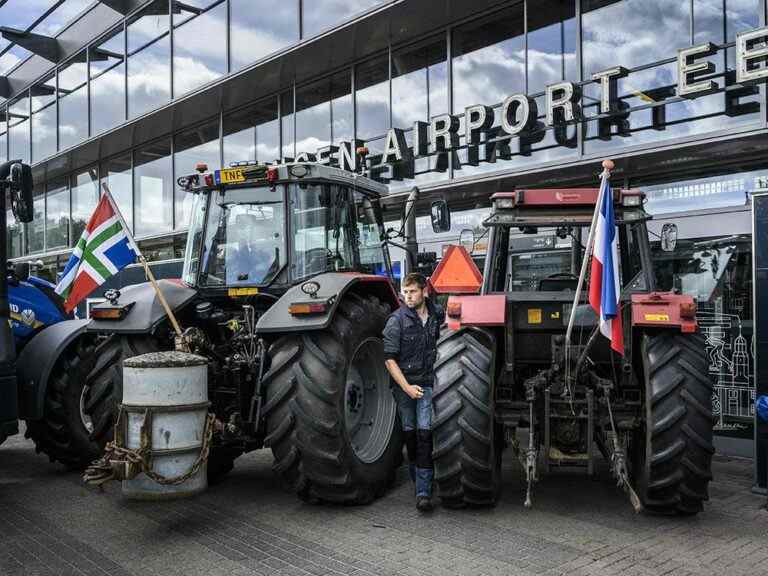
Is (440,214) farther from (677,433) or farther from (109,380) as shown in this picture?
(109,380)

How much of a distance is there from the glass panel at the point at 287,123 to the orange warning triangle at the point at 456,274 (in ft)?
22.4

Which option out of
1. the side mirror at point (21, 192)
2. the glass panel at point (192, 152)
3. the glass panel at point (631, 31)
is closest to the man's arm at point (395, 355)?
the side mirror at point (21, 192)

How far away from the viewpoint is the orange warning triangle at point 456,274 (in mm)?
9273

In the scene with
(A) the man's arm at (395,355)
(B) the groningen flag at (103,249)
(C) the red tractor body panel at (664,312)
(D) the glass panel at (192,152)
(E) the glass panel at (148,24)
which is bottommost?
(A) the man's arm at (395,355)

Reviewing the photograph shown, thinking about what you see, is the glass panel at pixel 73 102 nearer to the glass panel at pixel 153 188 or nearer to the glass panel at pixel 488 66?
the glass panel at pixel 153 188

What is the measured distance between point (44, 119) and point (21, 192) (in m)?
18.6

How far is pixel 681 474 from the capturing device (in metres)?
4.90

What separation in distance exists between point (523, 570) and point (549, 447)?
117cm

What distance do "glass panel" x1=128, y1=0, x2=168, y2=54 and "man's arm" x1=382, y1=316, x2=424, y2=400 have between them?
570 inches

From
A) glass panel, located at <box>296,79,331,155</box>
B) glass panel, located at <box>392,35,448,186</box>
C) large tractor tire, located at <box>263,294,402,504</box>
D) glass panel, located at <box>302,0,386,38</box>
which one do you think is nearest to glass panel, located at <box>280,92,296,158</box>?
glass panel, located at <box>296,79,331,155</box>

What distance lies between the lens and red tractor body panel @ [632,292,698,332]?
5090mm

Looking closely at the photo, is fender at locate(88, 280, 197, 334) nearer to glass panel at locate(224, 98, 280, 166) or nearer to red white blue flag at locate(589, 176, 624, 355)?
red white blue flag at locate(589, 176, 624, 355)

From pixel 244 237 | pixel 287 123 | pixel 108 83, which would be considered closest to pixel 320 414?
pixel 244 237

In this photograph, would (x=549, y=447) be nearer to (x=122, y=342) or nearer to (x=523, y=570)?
(x=523, y=570)
